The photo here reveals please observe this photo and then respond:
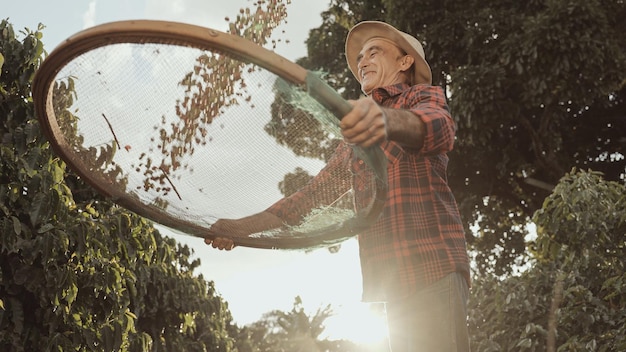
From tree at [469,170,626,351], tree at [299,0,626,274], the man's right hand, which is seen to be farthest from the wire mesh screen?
tree at [299,0,626,274]

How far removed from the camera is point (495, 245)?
17547 mm

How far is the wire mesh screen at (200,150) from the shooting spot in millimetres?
2434

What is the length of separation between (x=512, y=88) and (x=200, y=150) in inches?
495

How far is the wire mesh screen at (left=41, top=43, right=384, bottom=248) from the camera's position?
7.98 ft

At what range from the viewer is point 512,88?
14.4 metres

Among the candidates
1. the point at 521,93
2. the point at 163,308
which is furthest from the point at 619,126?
the point at 163,308

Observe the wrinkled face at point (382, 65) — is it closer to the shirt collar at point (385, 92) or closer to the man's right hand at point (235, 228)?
the shirt collar at point (385, 92)

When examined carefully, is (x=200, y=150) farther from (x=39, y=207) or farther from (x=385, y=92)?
(x=39, y=207)

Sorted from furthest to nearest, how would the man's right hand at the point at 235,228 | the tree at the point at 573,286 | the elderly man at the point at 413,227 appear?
the tree at the point at 573,286 → the man's right hand at the point at 235,228 → the elderly man at the point at 413,227

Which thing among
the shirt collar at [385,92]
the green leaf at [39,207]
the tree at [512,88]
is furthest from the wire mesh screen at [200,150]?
the tree at [512,88]

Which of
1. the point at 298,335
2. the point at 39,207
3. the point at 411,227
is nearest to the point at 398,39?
the point at 411,227

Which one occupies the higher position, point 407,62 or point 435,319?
point 407,62

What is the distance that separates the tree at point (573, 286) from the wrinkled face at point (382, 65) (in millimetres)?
4740

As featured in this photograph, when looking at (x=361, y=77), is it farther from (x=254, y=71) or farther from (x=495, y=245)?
(x=495, y=245)
